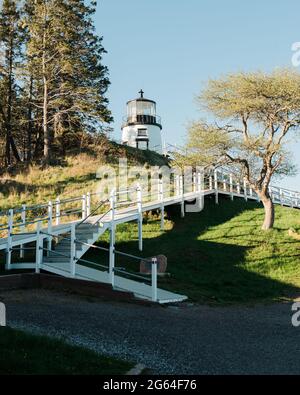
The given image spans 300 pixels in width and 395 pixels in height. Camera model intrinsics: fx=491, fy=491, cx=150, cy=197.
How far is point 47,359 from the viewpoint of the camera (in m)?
6.76

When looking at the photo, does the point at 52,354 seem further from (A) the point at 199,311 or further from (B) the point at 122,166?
(B) the point at 122,166

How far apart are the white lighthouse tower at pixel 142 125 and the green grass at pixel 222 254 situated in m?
23.8

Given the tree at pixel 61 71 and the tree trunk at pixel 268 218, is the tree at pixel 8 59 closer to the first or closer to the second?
the tree at pixel 61 71

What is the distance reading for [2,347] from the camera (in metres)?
7.02

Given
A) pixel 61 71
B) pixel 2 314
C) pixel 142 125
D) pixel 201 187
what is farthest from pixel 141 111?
pixel 2 314

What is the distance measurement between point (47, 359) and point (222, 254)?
15.0m

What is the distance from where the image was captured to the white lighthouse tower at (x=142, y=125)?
51.9 m

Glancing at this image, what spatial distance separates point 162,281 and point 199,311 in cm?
392

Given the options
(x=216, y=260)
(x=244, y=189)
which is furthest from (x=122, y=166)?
(x=216, y=260)

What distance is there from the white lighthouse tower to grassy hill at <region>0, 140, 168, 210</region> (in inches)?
304

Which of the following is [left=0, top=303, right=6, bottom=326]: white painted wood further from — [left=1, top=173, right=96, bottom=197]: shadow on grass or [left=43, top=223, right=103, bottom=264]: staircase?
[left=1, top=173, right=96, bottom=197]: shadow on grass

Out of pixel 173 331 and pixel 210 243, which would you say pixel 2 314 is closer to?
pixel 173 331

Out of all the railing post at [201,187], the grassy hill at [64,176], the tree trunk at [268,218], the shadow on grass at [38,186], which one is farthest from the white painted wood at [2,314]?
the shadow on grass at [38,186]
